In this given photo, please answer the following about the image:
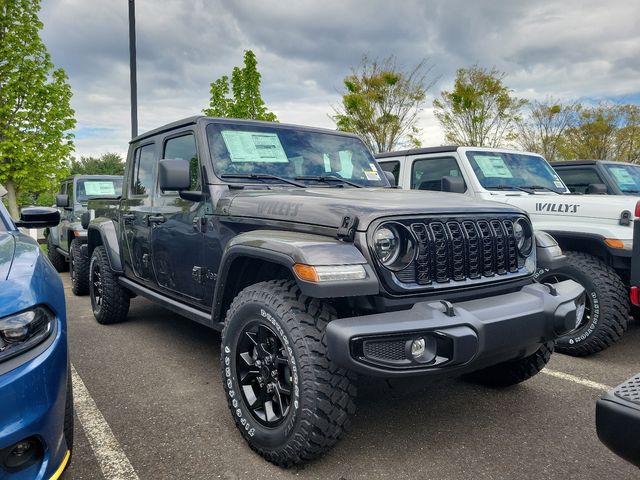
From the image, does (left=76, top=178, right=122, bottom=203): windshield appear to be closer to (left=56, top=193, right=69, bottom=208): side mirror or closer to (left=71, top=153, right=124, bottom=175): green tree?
(left=56, top=193, right=69, bottom=208): side mirror

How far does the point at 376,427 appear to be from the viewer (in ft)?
9.45

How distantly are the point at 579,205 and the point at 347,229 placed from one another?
311 cm

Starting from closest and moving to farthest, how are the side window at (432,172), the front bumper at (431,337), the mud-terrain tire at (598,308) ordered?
the front bumper at (431,337) → the mud-terrain tire at (598,308) → the side window at (432,172)

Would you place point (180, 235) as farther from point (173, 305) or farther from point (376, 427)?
point (376, 427)

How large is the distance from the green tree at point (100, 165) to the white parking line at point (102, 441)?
59514 mm

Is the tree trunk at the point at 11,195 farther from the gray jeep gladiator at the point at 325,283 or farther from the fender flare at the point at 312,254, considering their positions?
the fender flare at the point at 312,254

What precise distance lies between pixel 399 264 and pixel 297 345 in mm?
612

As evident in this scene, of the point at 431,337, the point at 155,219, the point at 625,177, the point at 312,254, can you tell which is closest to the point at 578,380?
the point at 431,337

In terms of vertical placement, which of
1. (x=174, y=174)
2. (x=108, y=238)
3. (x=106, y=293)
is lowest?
(x=106, y=293)

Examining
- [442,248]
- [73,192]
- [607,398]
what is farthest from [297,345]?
[73,192]

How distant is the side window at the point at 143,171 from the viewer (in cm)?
433

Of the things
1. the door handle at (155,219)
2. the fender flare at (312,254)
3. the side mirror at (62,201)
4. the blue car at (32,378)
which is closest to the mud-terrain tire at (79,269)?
the side mirror at (62,201)

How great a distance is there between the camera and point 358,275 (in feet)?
7.22

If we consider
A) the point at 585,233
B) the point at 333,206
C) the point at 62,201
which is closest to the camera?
the point at 333,206
